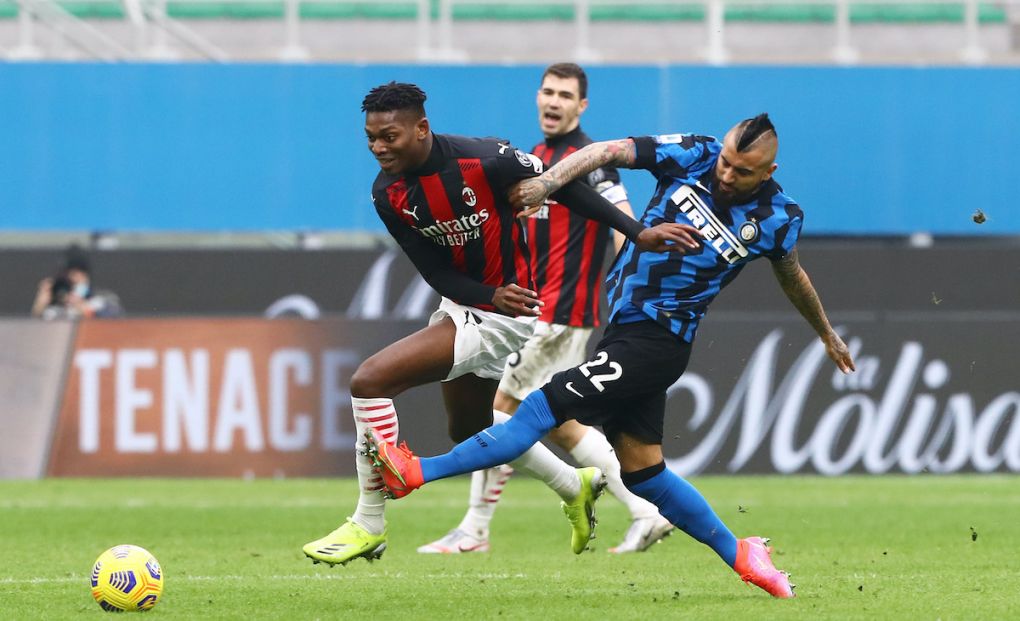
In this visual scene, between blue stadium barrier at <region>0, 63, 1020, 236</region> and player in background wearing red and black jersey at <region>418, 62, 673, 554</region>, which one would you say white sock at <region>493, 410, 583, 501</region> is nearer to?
player in background wearing red and black jersey at <region>418, 62, 673, 554</region>

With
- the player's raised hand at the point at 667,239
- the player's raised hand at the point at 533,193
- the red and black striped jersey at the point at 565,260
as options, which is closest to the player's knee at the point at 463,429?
the player's raised hand at the point at 533,193

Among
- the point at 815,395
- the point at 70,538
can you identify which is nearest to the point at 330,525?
the point at 70,538

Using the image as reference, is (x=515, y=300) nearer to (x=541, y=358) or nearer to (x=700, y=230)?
(x=700, y=230)

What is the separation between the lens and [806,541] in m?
9.30

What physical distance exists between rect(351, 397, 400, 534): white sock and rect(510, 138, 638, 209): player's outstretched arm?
101 centimetres

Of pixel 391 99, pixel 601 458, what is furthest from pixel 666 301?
pixel 601 458

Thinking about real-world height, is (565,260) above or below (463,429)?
above

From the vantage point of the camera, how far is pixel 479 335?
6.94 meters

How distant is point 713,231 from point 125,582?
2612 mm

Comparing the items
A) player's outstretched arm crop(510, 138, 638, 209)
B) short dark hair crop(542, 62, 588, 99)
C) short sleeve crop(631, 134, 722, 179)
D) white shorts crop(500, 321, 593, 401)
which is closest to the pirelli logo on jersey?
short sleeve crop(631, 134, 722, 179)

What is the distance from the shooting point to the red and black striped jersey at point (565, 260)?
927 cm

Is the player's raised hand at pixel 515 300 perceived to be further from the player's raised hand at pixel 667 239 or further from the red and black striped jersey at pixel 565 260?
the red and black striped jersey at pixel 565 260

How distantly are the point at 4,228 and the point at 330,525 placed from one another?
29.3 ft

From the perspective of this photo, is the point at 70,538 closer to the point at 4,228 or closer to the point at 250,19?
the point at 4,228
